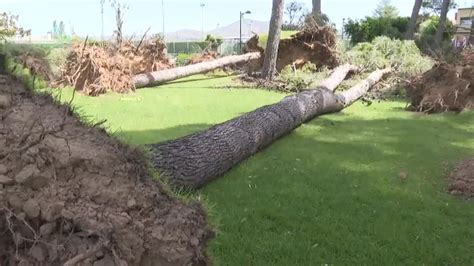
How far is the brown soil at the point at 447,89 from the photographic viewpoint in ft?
33.7

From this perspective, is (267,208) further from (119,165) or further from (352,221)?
(119,165)

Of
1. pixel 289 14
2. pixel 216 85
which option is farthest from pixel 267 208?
pixel 289 14

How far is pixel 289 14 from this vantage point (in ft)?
128

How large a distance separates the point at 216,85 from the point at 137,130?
7364 millimetres

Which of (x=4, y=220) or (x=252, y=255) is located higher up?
(x=4, y=220)

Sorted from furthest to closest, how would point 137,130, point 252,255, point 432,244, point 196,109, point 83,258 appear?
point 196,109
point 137,130
point 432,244
point 252,255
point 83,258

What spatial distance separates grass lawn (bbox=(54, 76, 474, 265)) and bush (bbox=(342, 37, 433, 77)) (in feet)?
17.2

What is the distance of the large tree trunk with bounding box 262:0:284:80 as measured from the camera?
14.3 m

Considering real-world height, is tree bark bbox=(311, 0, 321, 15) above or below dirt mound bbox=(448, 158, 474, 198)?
above

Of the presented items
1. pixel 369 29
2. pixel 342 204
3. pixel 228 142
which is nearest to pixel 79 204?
pixel 342 204

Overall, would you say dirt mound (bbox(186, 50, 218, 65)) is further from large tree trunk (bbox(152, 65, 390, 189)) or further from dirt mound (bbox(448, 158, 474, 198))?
dirt mound (bbox(448, 158, 474, 198))

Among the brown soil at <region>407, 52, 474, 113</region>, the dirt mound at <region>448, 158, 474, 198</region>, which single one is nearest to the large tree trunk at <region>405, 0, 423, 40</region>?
the brown soil at <region>407, 52, 474, 113</region>

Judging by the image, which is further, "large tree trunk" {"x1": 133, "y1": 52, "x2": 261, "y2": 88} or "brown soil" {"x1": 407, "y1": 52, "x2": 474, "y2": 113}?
"large tree trunk" {"x1": 133, "y1": 52, "x2": 261, "y2": 88}

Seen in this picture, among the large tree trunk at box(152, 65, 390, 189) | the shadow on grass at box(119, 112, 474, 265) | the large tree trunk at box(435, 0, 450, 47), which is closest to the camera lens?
the shadow on grass at box(119, 112, 474, 265)
